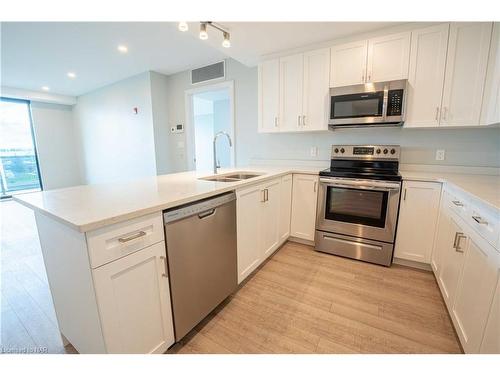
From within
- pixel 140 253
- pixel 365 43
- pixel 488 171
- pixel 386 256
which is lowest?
pixel 386 256

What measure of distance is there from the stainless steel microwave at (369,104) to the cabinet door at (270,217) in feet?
3.22

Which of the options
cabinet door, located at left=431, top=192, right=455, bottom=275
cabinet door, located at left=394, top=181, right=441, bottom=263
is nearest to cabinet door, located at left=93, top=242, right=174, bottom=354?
cabinet door, located at left=431, top=192, right=455, bottom=275

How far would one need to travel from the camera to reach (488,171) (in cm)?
208

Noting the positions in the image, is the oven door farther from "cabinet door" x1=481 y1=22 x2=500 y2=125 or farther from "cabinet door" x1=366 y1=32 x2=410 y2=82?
"cabinet door" x1=366 y1=32 x2=410 y2=82

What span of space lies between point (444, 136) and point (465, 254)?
1504 millimetres

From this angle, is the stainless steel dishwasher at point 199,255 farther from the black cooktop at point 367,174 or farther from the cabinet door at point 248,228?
the black cooktop at point 367,174

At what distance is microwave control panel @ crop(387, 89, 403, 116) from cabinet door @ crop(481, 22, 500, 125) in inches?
23.1

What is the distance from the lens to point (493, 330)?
0.93 m

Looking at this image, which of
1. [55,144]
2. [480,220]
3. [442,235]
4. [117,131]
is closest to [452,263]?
[442,235]

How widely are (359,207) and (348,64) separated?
4.95 ft

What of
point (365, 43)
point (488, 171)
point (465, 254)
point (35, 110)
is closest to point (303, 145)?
point (365, 43)

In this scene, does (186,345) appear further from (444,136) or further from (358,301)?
(444,136)

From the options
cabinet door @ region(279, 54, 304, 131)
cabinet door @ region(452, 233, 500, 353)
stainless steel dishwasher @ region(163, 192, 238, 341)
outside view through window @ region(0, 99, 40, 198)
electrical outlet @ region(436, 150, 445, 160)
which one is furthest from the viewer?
outside view through window @ region(0, 99, 40, 198)

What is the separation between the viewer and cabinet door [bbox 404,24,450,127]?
192 centimetres
